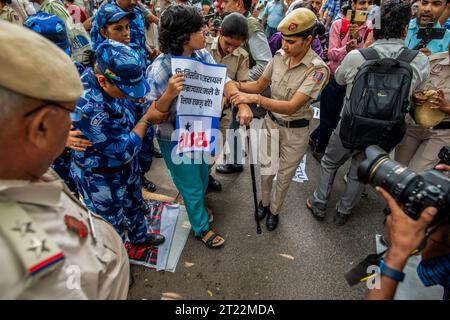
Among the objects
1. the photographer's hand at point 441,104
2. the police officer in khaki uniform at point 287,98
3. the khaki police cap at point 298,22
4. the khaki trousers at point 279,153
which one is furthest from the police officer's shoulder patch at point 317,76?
the photographer's hand at point 441,104

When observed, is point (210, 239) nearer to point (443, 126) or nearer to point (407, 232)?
point (407, 232)

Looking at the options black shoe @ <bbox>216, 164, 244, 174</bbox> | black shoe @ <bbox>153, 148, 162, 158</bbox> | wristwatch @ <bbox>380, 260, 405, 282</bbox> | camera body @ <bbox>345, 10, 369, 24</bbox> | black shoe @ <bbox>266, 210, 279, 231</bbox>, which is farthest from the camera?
black shoe @ <bbox>153, 148, 162, 158</bbox>

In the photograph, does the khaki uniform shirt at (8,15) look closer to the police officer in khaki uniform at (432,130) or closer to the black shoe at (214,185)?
the black shoe at (214,185)

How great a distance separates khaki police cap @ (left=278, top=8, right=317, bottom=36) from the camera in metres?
2.24

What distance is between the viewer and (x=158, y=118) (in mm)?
2014

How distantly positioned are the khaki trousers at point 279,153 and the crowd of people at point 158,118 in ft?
0.05

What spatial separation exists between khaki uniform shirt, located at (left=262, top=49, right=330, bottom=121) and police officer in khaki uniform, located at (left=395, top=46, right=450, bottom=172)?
917mm

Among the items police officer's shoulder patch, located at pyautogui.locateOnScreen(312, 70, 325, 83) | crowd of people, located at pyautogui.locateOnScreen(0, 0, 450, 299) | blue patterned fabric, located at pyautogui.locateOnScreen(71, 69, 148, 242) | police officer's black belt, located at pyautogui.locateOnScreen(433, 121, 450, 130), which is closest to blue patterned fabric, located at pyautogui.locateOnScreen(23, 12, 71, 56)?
crowd of people, located at pyautogui.locateOnScreen(0, 0, 450, 299)

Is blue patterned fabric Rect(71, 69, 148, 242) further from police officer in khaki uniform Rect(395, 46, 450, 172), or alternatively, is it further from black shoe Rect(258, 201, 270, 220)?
police officer in khaki uniform Rect(395, 46, 450, 172)

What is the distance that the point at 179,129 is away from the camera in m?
2.18

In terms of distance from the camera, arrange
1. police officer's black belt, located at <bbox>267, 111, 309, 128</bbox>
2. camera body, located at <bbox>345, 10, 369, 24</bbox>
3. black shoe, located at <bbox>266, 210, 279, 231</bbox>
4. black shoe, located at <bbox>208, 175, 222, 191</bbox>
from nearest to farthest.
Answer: police officer's black belt, located at <bbox>267, 111, 309, 128</bbox> < black shoe, located at <bbox>266, 210, 279, 231</bbox> < camera body, located at <bbox>345, 10, 369, 24</bbox> < black shoe, located at <bbox>208, 175, 222, 191</bbox>

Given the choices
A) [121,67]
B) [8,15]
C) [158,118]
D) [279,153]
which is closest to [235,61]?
[279,153]

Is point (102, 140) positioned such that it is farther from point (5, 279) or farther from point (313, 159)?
point (313, 159)

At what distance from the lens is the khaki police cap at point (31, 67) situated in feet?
2.51
